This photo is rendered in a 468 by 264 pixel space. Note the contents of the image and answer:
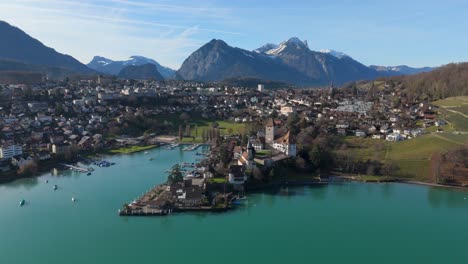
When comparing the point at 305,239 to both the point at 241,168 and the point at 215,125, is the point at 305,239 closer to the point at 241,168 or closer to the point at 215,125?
the point at 241,168

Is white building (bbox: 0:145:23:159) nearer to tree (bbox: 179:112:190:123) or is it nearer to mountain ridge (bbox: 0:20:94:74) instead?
tree (bbox: 179:112:190:123)

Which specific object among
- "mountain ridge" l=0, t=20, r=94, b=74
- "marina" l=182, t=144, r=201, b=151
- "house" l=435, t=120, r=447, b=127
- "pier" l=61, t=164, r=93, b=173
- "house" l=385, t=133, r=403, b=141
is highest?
"mountain ridge" l=0, t=20, r=94, b=74

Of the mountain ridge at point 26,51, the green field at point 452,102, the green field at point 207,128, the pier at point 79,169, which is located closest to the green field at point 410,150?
the green field at point 207,128

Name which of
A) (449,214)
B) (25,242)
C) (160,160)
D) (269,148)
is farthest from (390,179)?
(25,242)

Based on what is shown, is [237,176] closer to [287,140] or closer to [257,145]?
[287,140]

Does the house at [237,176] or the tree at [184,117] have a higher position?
the tree at [184,117]

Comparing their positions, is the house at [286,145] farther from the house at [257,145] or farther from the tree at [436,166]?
the tree at [436,166]

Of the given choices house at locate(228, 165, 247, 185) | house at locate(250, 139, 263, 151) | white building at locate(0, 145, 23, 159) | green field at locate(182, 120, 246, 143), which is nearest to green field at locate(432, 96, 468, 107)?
green field at locate(182, 120, 246, 143)

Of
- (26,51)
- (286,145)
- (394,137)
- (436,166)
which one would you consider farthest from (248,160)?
(26,51)
